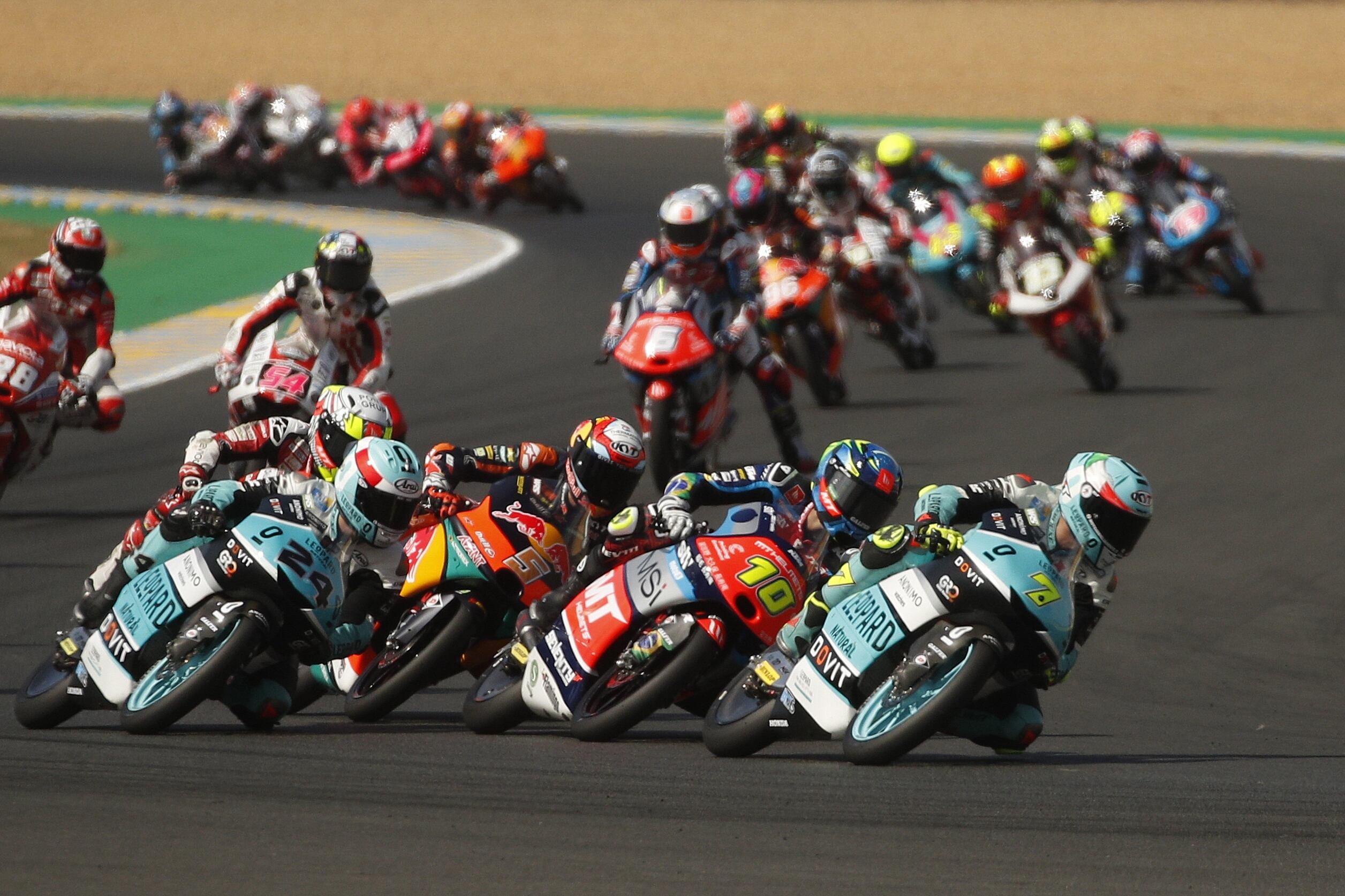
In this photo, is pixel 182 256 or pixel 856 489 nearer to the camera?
pixel 856 489

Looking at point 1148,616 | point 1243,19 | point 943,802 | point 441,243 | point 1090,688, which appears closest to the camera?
point 943,802

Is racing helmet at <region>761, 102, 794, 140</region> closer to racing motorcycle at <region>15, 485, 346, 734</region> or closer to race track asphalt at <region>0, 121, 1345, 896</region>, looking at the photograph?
race track asphalt at <region>0, 121, 1345, 896</region>

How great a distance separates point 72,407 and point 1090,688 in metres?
5.68

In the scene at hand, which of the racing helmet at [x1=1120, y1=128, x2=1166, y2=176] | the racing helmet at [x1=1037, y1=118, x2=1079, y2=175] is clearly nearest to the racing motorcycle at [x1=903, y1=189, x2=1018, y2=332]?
the racing helmet at [x1=1037, y1=118, x2=1079, y2=175]

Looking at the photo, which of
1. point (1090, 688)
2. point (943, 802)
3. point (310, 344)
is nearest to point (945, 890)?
point (943, 802)

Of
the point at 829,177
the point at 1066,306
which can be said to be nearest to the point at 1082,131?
the point at 829,177

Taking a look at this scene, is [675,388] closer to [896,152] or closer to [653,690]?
[653,690]

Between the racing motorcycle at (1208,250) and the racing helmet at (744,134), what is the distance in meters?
4.38

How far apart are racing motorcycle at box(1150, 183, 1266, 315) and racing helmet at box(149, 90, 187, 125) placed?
52.1 feet

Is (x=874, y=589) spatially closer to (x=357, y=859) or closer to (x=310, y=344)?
(x=357, y=859)

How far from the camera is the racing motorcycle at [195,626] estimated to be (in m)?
6.89

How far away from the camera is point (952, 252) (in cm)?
1992

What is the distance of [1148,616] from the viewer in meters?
10.4

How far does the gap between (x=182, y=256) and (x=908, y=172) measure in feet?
29.5
